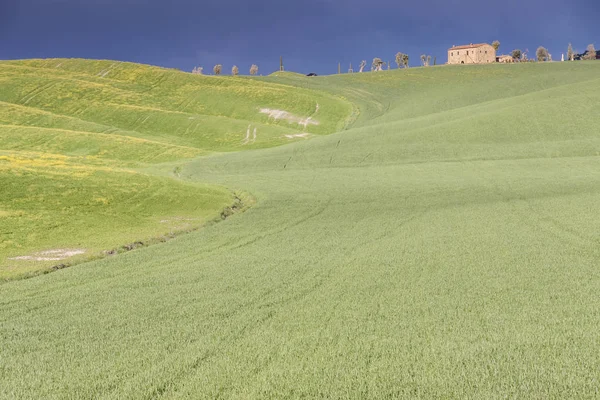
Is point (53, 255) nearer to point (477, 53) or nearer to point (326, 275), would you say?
point (326, 275)

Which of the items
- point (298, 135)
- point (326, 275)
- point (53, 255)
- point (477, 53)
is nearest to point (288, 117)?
point (298, 135)

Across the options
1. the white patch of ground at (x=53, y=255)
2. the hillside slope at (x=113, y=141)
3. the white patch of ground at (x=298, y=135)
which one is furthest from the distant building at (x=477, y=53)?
the white patch of ground at (x=53, y=255)

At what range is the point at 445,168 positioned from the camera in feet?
142

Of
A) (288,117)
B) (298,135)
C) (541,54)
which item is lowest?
(298,135)

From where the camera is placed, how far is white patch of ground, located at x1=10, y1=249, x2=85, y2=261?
20375 mm

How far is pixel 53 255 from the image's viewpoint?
2100 cm

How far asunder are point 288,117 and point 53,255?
76703mm

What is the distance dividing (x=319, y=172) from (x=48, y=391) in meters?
38.6

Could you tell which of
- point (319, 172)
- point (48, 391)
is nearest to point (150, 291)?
point (48, 391)

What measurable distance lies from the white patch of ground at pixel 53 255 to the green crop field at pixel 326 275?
2.10 ft

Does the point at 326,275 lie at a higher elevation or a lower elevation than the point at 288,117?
lower

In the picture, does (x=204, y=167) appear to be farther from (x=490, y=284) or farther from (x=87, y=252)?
(x=490, y=284)

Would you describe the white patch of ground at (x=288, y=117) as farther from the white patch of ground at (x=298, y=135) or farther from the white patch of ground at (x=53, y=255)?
the white patch of ground at (x=53, y=255)

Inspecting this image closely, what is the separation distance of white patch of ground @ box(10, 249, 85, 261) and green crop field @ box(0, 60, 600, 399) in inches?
25.2
